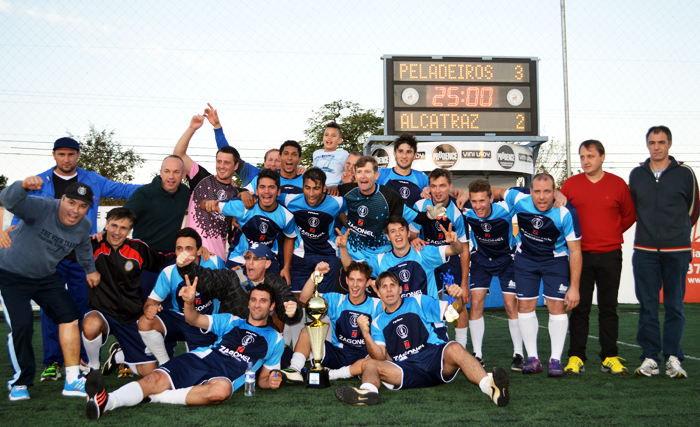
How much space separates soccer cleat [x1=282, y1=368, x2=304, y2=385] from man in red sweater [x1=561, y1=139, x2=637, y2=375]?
2596 millimetres

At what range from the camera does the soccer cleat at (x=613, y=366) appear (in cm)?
501

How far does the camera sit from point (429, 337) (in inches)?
180

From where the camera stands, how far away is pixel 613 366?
16.5ft

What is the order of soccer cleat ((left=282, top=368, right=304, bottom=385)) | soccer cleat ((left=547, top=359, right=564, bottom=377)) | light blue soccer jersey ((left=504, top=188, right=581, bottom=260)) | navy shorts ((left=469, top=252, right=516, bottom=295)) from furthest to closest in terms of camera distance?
navy shorts ((left=469, top=252, right=516, bottom=295)) < light blue soccer jersey ((left=504, top=188, right=581, bottom=260)) < soccer cleat ((left=547, top=359, right=564, bottom=377)) < soccer cleat ((left=282, top=368, right=304, bottom=385))

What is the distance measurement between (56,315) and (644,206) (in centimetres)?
551

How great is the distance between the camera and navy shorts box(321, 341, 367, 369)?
15.7ft

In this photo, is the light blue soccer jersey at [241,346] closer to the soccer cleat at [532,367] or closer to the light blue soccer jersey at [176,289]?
the light blue soccer jersey at [176,289]

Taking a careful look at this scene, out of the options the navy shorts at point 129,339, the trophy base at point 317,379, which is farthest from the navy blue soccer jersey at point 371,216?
the navy shorts at point 129,339

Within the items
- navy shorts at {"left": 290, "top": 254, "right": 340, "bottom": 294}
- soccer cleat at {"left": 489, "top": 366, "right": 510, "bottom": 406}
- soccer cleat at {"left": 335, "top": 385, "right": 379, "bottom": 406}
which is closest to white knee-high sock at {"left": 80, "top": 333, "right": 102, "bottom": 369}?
navy shorts at {"left": 290, "top": 254, "right": 340, "bottom": 294}

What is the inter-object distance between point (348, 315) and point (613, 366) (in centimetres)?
264

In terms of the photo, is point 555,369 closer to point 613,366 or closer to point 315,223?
point 613,366

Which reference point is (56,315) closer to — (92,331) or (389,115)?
(92,331)

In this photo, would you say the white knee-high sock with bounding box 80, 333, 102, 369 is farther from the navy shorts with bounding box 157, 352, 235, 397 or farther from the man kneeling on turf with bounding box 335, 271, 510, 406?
the man kneeling on turf with bounding box 335, 271, 510, 406

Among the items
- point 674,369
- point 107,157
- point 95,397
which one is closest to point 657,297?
point 674,369
